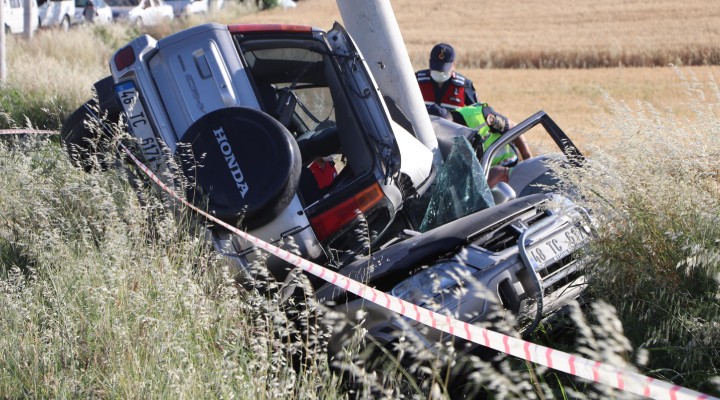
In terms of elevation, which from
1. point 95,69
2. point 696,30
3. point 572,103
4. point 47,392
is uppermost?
point 47,392

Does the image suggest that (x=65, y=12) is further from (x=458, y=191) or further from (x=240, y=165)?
(x=240, y=165)

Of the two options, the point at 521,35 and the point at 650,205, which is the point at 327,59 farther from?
the point at 521,35

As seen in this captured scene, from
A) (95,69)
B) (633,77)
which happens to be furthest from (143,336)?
(633,77)

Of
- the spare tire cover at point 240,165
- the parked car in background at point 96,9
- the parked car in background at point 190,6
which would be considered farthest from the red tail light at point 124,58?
the parked car in background at point 190,6

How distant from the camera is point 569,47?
1158 inches

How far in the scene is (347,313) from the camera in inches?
174

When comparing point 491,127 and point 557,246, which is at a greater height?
point 557,246

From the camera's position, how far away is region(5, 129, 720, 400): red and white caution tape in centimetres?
276

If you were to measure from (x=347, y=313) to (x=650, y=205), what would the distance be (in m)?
1.48

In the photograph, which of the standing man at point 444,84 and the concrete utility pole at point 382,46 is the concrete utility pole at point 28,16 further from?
the concrete utility pole at point 382,46

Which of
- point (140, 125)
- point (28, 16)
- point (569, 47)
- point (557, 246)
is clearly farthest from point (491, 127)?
point (569, 47)

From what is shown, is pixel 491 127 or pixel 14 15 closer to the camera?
pixel 491 127

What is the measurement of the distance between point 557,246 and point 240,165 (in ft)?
5.59

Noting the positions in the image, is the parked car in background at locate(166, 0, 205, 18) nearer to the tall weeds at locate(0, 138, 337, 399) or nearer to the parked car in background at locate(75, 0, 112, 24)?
the parked car in background at locate(75, 0, 112, 24)
